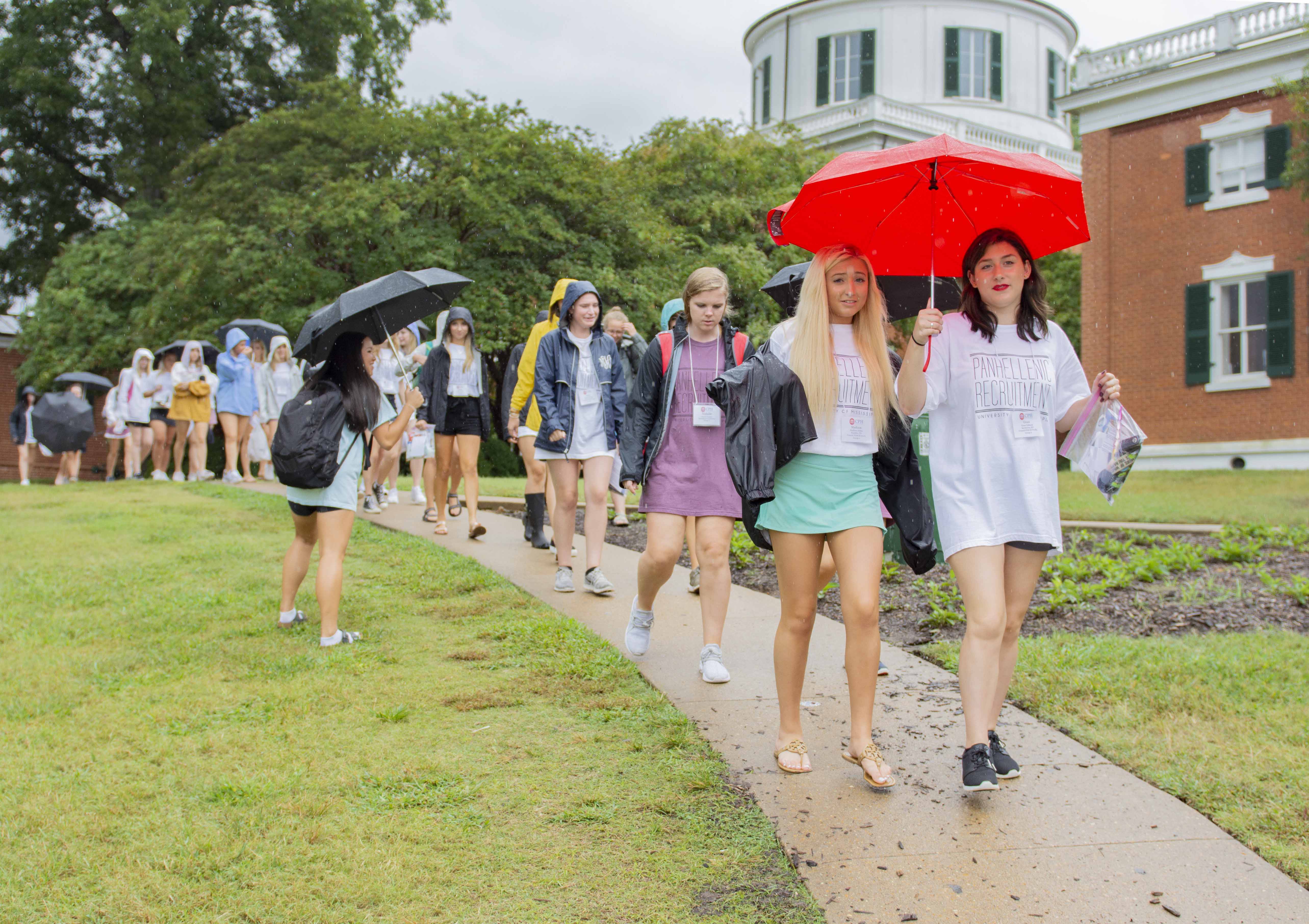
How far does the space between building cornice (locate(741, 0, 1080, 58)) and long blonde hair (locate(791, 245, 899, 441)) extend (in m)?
36.3

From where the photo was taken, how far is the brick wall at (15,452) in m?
34.2

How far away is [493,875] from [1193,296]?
23.0 meters

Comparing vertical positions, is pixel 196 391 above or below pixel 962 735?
above

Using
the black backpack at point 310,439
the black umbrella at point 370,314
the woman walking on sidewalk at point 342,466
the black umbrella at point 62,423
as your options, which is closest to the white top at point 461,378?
the black umbrella at point 370,314

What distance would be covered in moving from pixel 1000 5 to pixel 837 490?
126 feet

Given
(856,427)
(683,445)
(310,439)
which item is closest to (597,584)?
(683,445)

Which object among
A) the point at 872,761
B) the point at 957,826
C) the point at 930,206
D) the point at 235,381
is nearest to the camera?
the point at 957,826

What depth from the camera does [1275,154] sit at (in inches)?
872

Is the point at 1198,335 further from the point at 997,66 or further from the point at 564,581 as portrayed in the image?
the point at 564,581

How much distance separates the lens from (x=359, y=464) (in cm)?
636

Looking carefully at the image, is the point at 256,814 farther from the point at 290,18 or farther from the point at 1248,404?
the point at 290,18

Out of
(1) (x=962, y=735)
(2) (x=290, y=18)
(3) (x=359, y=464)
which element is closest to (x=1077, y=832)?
(1) (x=962, y=735)

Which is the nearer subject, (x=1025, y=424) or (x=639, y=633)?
(x=1025, y=424)

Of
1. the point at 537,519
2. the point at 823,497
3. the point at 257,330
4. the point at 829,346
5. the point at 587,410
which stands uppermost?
the point at 257,330
